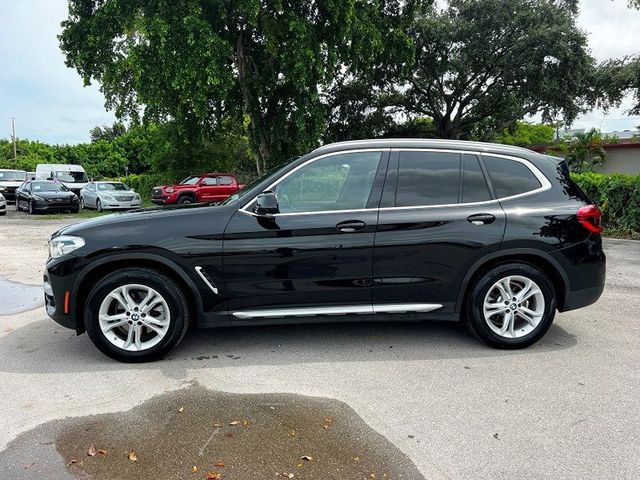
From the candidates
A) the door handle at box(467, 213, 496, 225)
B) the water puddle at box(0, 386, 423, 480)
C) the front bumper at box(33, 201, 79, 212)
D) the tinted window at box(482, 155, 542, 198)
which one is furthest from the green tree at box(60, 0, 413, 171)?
the water puddle at box(0, 386, 423, 480)

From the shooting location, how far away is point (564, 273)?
13.9 feet

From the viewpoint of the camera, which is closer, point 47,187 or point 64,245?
point 64,245

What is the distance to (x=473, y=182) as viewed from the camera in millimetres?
4301

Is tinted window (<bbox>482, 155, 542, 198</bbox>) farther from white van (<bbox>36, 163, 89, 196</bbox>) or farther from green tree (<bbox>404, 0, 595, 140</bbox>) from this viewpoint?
white van (<bbox>36, 163, 89, 196</bbox>)

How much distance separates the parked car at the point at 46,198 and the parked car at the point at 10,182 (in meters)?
5.16

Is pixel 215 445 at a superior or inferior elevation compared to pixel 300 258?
inferior

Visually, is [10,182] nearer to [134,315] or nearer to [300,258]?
[134,315]

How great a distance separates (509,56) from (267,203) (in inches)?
971

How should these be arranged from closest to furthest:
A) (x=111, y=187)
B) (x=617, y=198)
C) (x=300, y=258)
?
(x=300, y=258) → (x=617, y=198) → (x=111, y=187)

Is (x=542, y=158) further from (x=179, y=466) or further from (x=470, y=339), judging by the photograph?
(x=179, y=466)

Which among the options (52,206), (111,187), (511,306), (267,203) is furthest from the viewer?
(111,187)

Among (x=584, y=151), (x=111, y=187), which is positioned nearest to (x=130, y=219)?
(x=111, y=187)

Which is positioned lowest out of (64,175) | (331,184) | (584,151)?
(331,184)

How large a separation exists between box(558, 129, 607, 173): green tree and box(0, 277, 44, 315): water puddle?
2023cm
